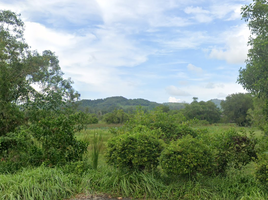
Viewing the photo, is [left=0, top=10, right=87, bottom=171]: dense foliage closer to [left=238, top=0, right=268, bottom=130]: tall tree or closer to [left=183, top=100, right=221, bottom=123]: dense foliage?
[left=238, top=0, right=268, bottom=130]: tall tree

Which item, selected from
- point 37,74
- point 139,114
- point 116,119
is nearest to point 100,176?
point 139,114

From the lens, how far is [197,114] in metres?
46.4

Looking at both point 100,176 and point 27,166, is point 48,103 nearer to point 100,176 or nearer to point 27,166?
point 27,166

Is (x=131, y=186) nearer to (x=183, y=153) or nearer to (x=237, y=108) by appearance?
(x=183, y=153)

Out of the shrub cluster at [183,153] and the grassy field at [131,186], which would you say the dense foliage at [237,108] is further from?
the grassy field at [131,186]

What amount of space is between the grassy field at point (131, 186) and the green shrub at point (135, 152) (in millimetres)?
222

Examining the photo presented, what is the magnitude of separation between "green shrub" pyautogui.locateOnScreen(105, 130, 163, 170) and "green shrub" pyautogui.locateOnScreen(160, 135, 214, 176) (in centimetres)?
32

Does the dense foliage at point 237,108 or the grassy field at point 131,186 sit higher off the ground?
the dense foliage at point 237,108

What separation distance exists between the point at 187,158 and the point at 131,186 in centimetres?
128

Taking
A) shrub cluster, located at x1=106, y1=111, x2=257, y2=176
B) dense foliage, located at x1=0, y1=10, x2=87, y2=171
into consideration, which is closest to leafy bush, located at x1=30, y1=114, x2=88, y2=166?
dense foliage, located at x1=0, y1=10, x2=87, y2=171

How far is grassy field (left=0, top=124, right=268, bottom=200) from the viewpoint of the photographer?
4254 mm

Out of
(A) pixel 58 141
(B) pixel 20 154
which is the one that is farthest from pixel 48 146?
(B) pixel 20 154

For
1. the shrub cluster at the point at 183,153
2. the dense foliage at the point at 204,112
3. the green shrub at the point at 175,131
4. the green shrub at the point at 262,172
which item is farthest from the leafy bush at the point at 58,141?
the dense foliage at the point at 204,112

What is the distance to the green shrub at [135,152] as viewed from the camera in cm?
463
